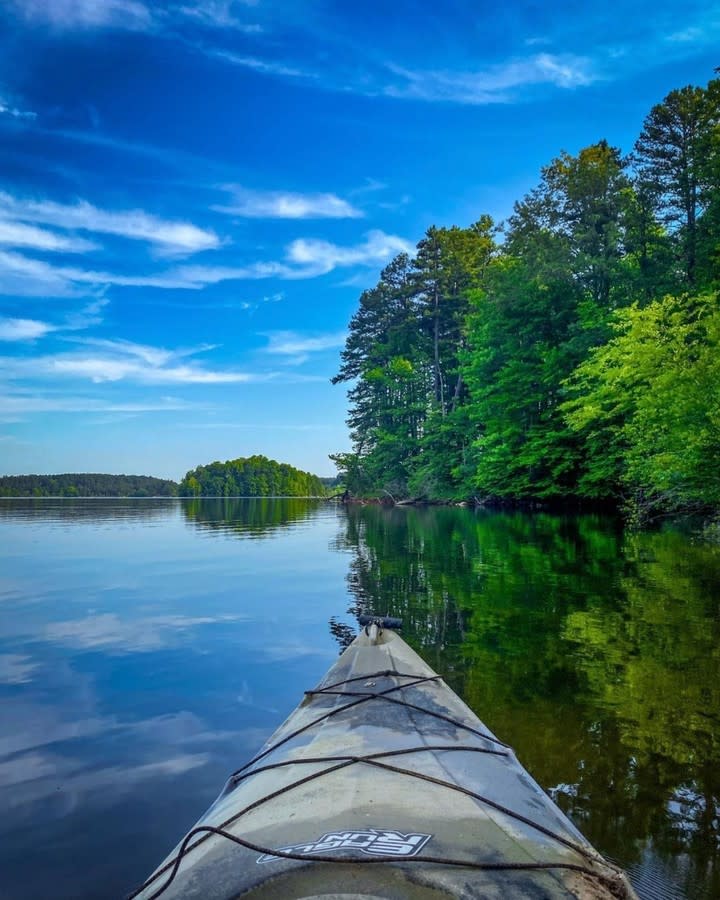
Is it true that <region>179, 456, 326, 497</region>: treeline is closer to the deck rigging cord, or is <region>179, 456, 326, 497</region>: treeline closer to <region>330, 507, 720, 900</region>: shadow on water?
<region>330, 507, 720, 900</region>: shadow on water

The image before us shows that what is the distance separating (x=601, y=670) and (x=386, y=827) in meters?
4.65

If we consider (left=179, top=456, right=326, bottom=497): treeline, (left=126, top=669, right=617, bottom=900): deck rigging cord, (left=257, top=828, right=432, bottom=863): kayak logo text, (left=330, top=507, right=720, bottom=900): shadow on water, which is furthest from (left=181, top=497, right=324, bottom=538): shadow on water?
(left=179, top=456, right=326, bottom=497): treeline

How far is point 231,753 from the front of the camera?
4.69 metres

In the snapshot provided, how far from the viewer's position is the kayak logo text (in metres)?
2.10

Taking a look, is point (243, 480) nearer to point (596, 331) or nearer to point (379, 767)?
point (596, 331)

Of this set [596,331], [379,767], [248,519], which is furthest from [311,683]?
[248,519]

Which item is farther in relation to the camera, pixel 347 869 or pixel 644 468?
pixel 644 468

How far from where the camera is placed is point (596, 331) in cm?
2533

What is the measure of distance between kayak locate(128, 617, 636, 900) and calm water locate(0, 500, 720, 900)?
90 cm

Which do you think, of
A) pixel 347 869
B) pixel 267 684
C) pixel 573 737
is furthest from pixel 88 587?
pixel 347 869

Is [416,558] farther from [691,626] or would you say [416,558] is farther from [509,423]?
[509,423]

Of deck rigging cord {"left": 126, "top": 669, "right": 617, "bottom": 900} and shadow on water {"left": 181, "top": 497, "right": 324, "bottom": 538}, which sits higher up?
deck rigging cord {"left": 126, "top": 669, "right": 617, "bottom": 900}

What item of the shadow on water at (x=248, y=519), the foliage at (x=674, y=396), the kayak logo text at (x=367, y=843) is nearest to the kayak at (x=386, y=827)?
the kayak logo text at (x=367, y=843)

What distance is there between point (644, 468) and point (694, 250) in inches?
440
